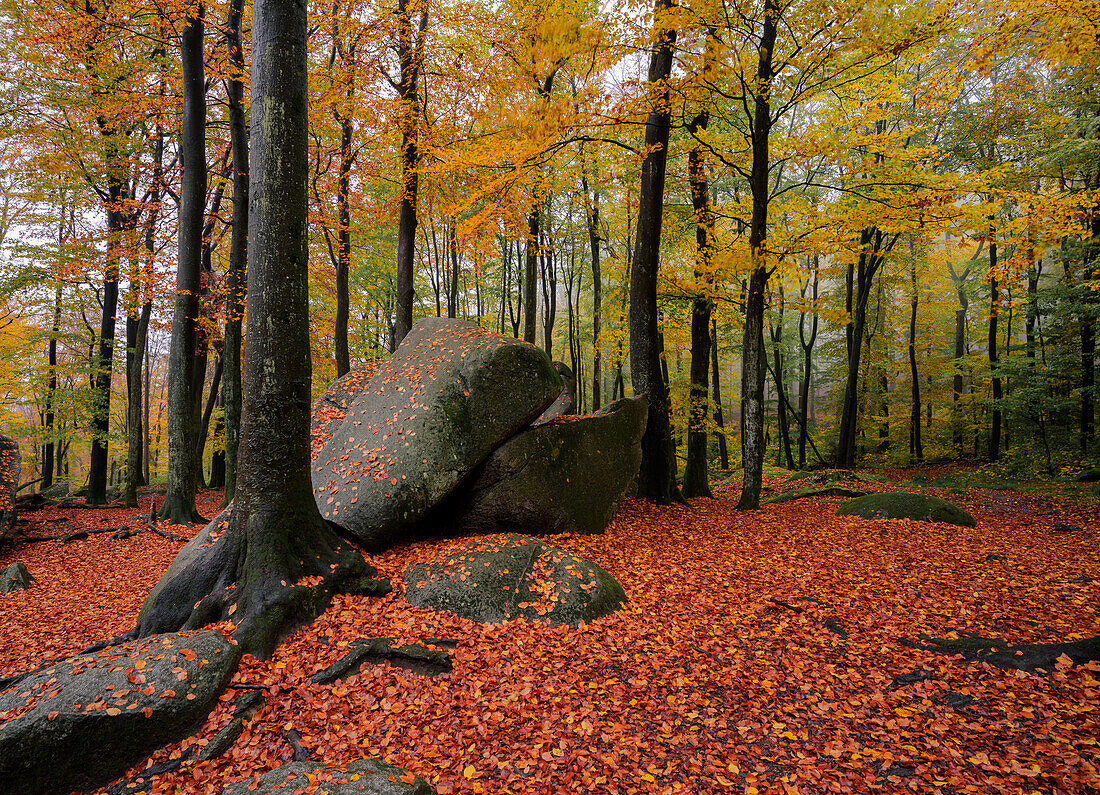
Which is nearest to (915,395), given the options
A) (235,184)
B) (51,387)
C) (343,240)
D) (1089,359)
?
(1089,359)

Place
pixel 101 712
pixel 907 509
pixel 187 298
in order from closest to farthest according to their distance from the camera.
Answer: pixel 101 712 < pixel 907 509 < pixel 187 298

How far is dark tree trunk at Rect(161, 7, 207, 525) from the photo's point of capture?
8812 millimetres

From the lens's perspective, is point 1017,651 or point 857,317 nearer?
point 1017,651

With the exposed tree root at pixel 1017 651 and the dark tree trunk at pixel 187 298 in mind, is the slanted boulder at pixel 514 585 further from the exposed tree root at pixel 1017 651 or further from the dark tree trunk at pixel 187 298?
the dark tree trunk at pixel 187 298

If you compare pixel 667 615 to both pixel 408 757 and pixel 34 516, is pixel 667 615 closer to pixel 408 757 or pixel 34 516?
pixel 408 757

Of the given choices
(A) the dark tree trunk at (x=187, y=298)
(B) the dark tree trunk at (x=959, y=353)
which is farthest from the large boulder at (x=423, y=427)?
(B) the dark tree trunk at (x=959, y=353)

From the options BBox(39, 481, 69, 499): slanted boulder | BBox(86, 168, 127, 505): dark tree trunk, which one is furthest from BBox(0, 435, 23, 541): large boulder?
BBox(39, 481, 69, 499): slanted boulder

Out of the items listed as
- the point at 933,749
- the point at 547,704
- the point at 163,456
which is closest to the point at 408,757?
the point at 547,704

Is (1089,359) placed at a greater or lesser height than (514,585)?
greater

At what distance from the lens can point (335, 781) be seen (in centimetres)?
248

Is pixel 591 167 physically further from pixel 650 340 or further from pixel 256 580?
pixel 256 580

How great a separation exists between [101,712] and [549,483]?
5.00m

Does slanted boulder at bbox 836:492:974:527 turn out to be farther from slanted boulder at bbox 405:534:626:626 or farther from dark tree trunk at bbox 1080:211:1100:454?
dark tree trunk at bbox 1080:211:1100:454

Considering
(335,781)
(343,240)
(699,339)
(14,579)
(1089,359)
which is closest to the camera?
(335,781)
